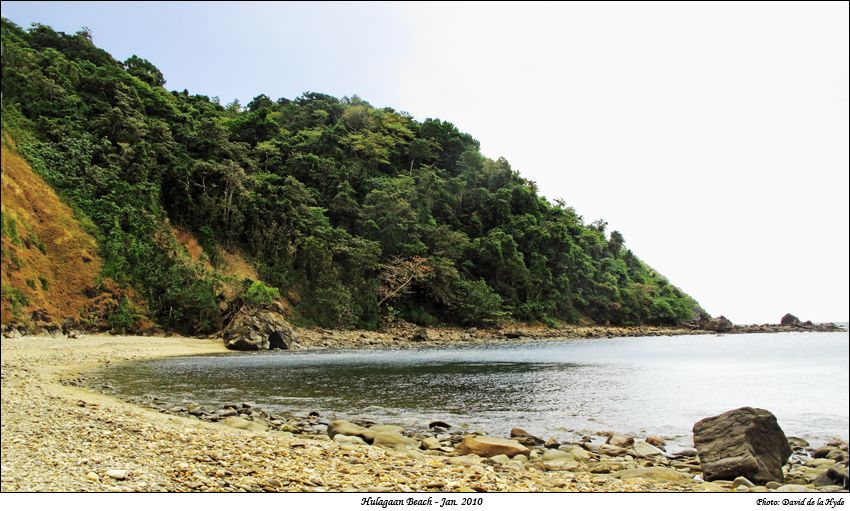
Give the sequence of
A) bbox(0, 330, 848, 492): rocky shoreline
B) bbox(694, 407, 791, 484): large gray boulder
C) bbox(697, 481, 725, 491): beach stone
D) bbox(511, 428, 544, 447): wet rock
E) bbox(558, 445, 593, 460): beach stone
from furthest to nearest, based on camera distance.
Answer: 1. bbox(511, 428, 544, 447): wet rock
2. bbox(558, 445, 593, 460): beach stone
3. bbox(694, 407, 791, 484): large gray boulder
4. bbox(697, 481, 725, 491): beach stone
5. bbox(0, 330, 848, 492): rocky shoreline

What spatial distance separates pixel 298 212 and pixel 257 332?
46.5 ft

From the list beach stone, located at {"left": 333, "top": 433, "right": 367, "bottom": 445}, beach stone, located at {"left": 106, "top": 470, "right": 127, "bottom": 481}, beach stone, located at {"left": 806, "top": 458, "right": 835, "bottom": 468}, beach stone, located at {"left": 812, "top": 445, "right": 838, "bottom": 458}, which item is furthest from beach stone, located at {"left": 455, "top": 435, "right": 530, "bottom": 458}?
beach stone, located at {"left": 812, "top": 445, "right": 838, "bottom": 458}

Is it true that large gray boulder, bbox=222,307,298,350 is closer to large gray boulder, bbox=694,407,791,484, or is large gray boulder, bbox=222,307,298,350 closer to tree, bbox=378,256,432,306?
tree, bbox=378,256,432,306

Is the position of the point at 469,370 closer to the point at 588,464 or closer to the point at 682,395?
the point at 682,395

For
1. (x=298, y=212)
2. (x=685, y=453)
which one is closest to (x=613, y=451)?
(x=685, y=453)

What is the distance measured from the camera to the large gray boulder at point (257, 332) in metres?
30.5

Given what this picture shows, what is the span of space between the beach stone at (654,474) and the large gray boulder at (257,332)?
2702cm

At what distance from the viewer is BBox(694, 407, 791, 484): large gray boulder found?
7039mm

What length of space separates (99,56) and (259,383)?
18.6 metres

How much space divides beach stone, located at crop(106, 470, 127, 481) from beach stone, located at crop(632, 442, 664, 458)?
777cm

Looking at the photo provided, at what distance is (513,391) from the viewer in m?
16.0

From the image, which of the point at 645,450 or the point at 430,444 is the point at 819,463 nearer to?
the point at 645,450

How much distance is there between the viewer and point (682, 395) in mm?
16219
